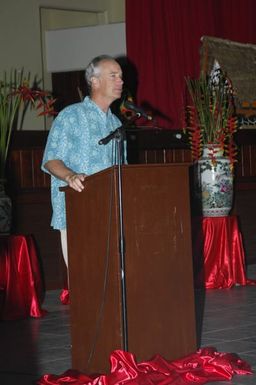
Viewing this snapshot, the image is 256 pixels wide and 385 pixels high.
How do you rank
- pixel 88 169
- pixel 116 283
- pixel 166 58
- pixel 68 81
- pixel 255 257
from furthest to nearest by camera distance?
1. pixel 68 81
2. pixel 255 257
3. pixel 166 58
4. pixel 88 169
5. pixel 116 283

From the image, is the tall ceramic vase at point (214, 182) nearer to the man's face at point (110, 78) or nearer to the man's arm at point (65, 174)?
the man's face at point (110, 78)

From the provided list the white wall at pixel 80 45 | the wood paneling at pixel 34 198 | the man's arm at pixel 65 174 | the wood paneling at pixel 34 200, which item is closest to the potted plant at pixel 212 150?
the wood paneling at pixel 34 198

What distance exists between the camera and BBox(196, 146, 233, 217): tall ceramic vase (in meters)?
6.17

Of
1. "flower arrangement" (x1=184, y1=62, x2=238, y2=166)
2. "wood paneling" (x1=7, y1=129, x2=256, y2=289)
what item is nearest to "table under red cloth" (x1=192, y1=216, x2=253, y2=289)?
"flower arrangement" (x1=184, y1=62, x2=238, y2=166)

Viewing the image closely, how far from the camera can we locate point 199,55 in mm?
7160

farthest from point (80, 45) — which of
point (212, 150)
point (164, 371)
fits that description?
point (164, 371)

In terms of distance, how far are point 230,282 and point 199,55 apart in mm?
1924

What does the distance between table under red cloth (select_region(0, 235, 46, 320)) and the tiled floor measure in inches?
3.9

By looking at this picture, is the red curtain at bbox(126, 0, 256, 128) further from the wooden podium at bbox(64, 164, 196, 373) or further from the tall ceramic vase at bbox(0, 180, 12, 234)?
the wooden podium at bbox(64, 164, 196, 373)

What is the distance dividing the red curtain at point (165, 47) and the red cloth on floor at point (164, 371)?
344cm

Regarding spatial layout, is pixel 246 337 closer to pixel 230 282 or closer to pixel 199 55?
pixel 230 282

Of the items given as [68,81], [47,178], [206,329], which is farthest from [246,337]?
[68,81]

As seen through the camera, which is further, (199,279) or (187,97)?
(187,97)

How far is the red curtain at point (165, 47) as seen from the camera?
6.85 meters
